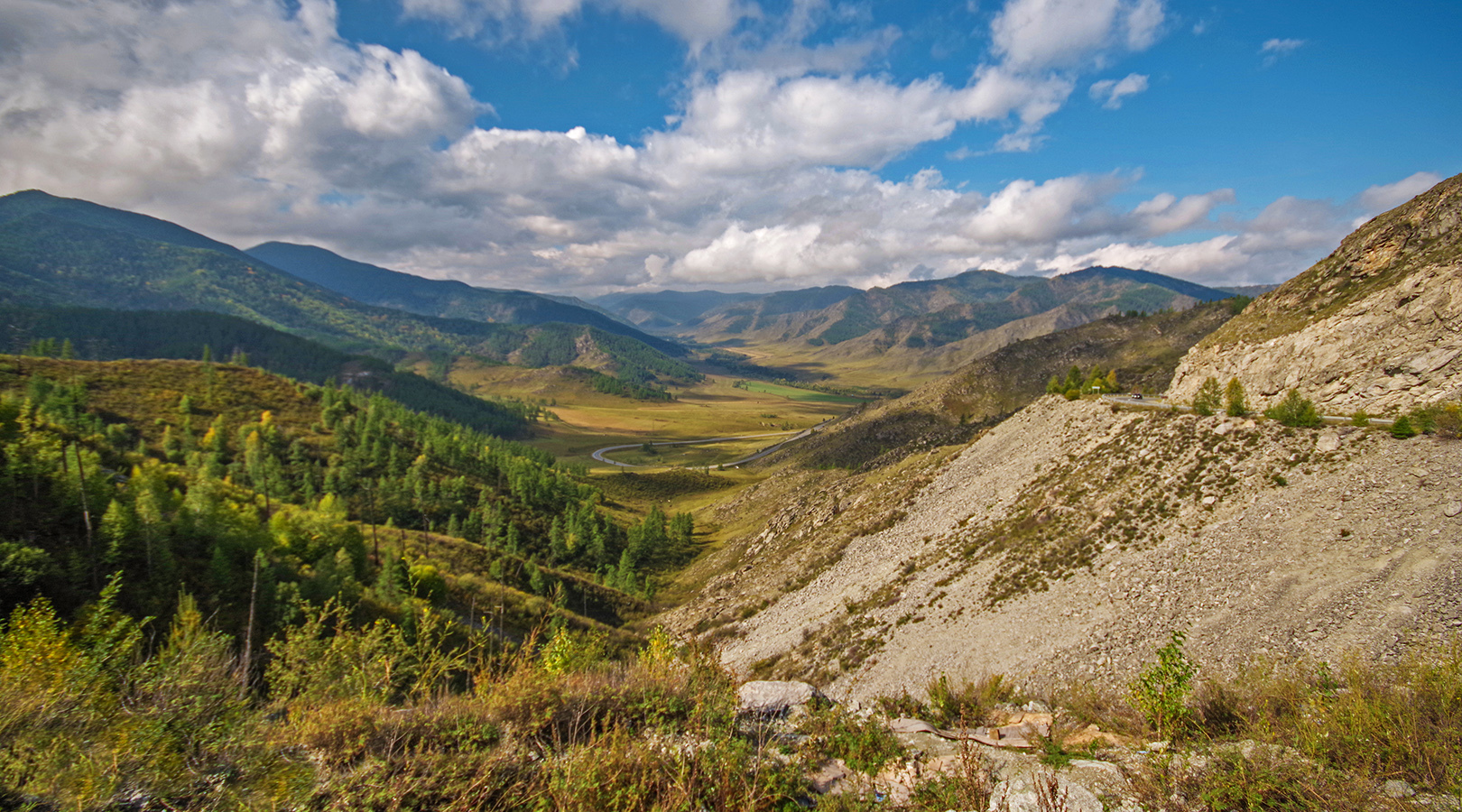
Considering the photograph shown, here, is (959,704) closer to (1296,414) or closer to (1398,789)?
(1398,789)

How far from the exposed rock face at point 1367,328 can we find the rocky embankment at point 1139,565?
36.6 feet

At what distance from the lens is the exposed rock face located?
3284 cm

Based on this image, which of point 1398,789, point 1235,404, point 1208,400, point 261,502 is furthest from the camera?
point 261,502

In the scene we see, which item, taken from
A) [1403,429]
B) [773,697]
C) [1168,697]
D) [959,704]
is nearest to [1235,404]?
[1403,429]

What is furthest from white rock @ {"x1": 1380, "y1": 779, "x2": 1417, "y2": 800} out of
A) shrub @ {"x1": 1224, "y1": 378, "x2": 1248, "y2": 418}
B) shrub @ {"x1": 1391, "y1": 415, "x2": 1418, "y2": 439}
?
shrub @ {"x1": 1224, "y1": 378, "x2": 1248, "y2": 418}

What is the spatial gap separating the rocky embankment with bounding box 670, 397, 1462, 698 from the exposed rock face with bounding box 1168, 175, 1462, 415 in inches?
440

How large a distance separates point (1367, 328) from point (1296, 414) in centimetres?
1793

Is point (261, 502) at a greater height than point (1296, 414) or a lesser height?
Result: lesser

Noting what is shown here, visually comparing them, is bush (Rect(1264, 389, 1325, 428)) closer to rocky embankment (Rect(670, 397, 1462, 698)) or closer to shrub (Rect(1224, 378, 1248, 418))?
rocky embankment (Rect(670, 397, 1462, 698))

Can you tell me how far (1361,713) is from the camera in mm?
7348

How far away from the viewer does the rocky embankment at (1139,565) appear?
19875 millimetres

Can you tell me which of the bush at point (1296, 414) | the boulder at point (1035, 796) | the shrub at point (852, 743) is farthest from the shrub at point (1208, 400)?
the shrub at point (852, 743)

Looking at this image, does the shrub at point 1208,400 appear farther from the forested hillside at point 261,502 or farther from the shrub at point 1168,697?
the forested hillside at point 261,502

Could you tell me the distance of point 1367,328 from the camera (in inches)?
1512
